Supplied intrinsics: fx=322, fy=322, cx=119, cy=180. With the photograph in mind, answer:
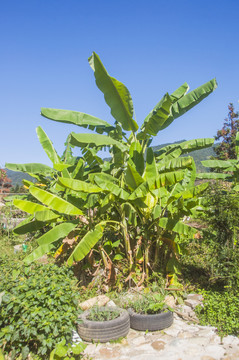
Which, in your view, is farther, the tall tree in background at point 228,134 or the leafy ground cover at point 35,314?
the tall tree in background at point 228,134

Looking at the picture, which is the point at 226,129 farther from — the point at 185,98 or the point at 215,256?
the point at 215,256

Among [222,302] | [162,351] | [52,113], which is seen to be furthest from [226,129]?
[162,351]

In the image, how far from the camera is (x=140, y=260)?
664 centimetres

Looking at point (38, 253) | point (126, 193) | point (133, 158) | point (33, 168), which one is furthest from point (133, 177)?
point (33, 168)

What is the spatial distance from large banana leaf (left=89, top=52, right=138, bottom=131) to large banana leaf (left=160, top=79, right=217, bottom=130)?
3.03ft

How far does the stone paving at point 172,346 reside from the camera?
14.8 ft

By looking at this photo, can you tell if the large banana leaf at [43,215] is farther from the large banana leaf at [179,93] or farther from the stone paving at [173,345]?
the large banana leaf at [179,93]

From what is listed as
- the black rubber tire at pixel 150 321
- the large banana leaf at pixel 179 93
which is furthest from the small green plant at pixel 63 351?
the large banana leaf at pixel 179 93

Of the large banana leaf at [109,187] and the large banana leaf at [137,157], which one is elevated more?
the large banana leaf at [137,157]

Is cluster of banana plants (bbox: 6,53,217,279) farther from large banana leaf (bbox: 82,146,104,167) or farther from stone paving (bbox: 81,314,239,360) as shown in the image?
stone paving (bbox: 81,314,239,360)

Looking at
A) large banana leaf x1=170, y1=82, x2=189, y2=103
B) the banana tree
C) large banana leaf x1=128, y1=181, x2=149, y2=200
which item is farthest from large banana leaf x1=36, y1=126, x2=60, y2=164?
large banana leaf x1=128, y1=181, x2=149, y2=200

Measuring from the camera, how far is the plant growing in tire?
5.32 metres

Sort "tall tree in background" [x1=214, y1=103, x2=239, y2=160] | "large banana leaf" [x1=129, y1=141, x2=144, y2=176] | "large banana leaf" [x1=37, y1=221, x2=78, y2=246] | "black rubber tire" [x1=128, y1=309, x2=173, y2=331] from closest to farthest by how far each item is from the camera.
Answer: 1. "black rubber tire" [x1=128, y1=309, x2=173, y2=331]
2. "large banana leaf" [x1=37, y1=221, x2=78, y2=246]
3. "large banana leaf" [x1=129, y1=141, x2=144, y2=176]
4. "tall tree in background" [x1=214, y1=103, x2=239, y2=160]

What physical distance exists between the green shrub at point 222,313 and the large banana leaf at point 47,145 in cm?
535
